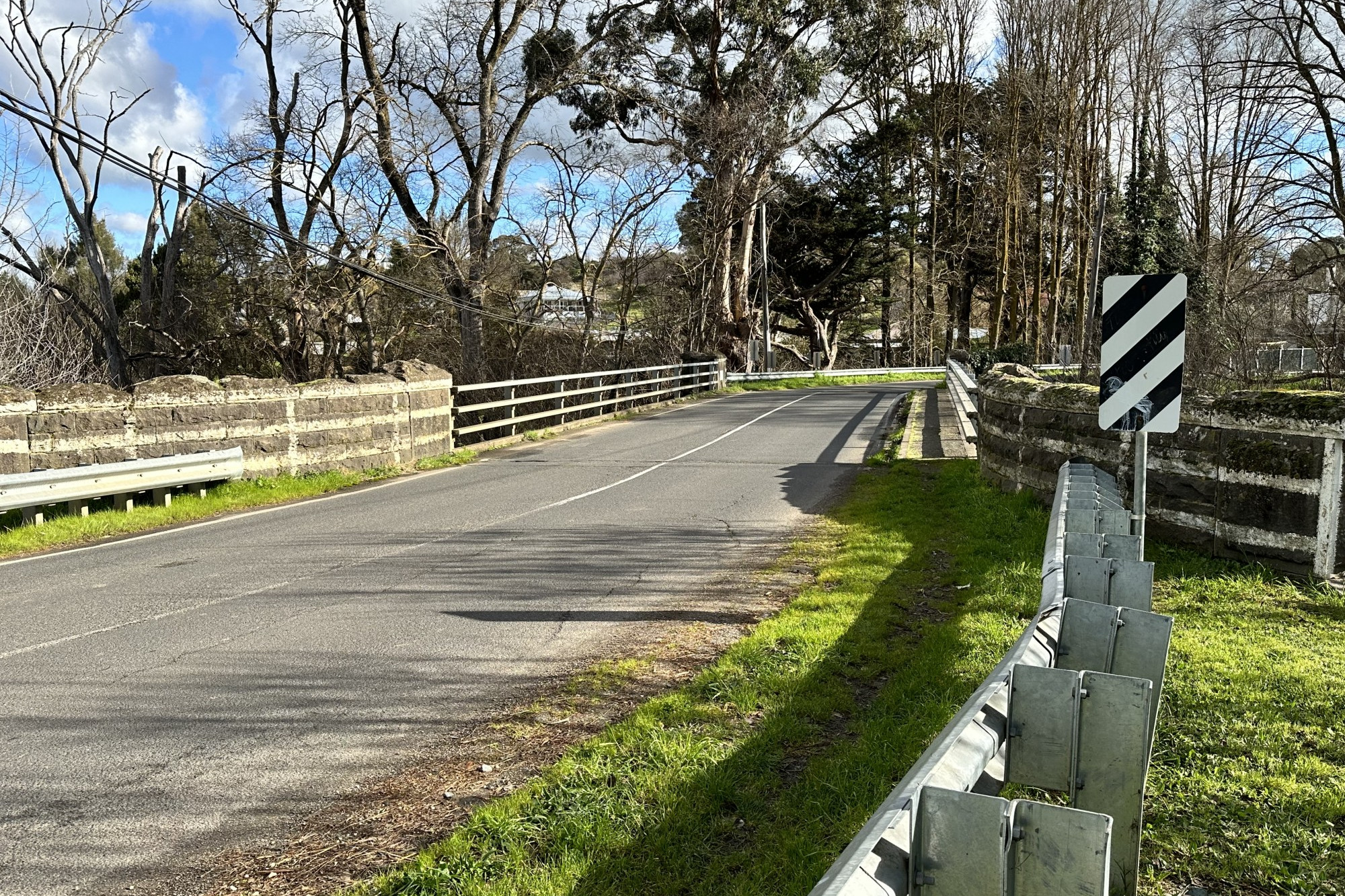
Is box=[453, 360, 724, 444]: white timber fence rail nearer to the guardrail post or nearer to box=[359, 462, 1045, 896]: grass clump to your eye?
box=[359, 462, 1045, 896]: grass clump

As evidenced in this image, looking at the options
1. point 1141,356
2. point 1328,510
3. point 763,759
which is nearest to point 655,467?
point 1328,510

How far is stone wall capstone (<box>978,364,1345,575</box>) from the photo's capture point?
657 centimetres

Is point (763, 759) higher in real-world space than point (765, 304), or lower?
lower

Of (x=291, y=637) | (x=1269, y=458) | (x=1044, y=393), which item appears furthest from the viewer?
(x=1044, y=393)

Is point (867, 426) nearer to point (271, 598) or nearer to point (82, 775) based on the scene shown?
point (271, 598)

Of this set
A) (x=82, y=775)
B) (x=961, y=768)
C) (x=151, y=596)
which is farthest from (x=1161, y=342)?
(x=151, y=596)

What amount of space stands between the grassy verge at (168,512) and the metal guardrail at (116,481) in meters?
0.15

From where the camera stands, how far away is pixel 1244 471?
7.08m

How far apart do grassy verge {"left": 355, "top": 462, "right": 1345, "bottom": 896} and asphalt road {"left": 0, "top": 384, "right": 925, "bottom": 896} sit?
3.35 feet

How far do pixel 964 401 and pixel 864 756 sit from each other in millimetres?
14651

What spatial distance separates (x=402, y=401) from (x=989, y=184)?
126 ft

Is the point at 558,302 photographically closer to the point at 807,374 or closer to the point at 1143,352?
the point at 807,374

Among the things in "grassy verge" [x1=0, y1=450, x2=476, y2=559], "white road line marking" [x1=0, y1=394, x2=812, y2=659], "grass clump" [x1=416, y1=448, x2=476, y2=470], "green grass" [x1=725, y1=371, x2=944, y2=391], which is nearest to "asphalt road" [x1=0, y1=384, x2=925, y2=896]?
"white road line marking" [x1=0, y1=394, x2=812, y2=659]

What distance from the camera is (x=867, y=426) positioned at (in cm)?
2028
